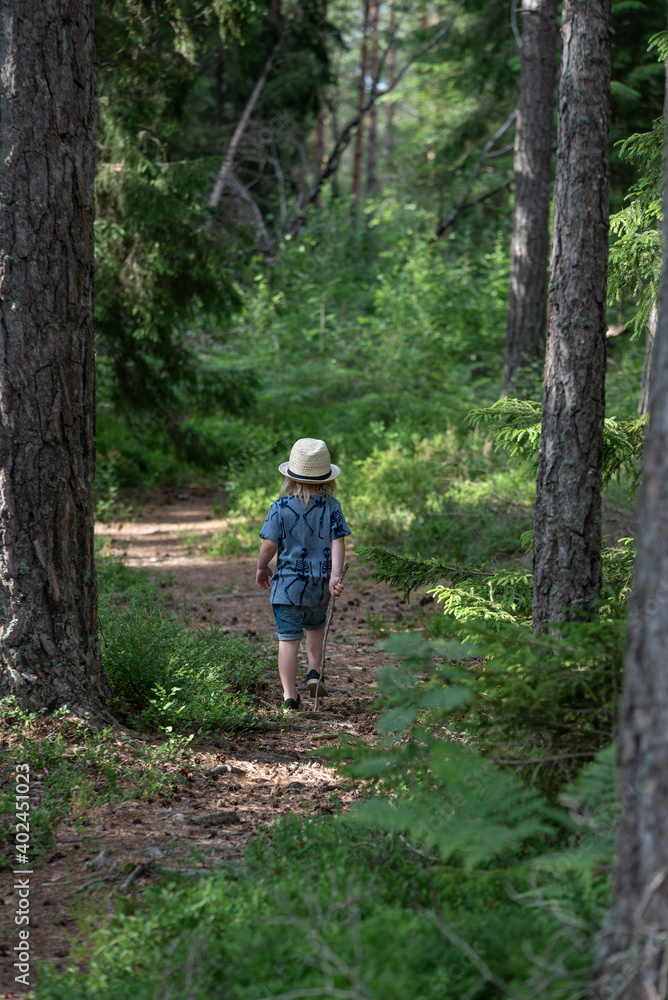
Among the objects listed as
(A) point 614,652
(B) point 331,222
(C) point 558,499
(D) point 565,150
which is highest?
(B) point 331,222

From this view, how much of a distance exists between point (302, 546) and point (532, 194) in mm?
8579

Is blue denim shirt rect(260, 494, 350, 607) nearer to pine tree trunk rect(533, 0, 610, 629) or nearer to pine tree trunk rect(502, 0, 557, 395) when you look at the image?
pine tree trunk rect(533, 0, 610, 629)

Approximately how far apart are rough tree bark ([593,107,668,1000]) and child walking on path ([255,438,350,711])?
3.39 m

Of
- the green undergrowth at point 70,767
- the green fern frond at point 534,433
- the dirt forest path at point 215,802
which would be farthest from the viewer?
the green fern frond at point 534,433

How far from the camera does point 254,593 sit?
323 inches

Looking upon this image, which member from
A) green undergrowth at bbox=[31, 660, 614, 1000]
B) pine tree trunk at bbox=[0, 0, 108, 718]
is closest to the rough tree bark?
green undergrowth at bbox=[31, 660, 614, 1000]

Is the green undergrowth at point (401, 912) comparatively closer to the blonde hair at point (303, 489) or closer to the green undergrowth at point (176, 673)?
the green undergrowth at point (176, 673)

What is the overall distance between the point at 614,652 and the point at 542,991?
134 centimetres

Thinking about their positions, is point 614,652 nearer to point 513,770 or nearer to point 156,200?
point 513,770

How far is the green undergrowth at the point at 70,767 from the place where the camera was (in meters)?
3.71

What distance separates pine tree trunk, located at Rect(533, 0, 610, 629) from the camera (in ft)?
15.2

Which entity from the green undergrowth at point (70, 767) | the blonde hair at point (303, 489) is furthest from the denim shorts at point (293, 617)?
the green undergrowth at point (70, 767)

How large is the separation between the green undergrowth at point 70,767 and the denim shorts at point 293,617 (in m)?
1.17

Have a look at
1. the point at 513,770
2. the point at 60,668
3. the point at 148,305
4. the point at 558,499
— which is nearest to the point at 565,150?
the point at 558,499
